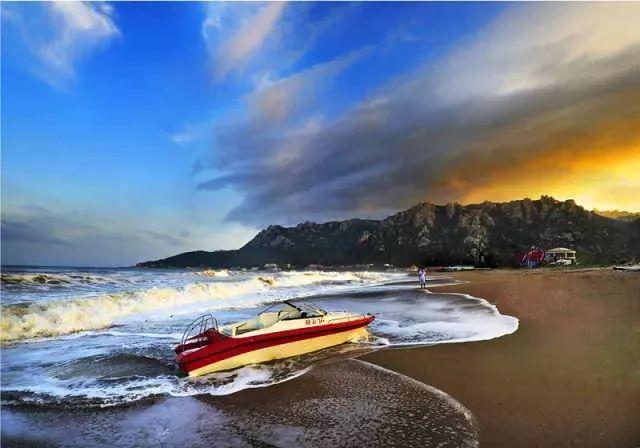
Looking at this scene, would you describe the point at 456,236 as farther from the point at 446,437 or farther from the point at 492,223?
the point at 446,437

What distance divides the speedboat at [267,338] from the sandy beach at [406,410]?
1.15 m

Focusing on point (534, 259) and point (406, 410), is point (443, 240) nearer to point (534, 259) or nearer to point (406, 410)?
point (534, 259)

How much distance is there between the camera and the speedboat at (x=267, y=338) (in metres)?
9.94

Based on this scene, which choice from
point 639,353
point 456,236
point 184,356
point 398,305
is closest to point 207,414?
point 184,356

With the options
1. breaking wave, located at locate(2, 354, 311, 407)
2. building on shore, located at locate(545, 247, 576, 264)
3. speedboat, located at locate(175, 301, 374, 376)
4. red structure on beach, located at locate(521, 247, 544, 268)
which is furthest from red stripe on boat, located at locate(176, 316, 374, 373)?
red structure on beach, located at locate(521, 247, 544, 268)

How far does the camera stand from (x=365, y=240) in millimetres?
174125

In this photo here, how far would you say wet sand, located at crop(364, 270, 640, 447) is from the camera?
607cm

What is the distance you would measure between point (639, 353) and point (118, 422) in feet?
37.2

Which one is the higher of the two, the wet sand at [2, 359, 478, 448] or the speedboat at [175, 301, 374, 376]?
the speedboat at [175, 301, 374, 376]

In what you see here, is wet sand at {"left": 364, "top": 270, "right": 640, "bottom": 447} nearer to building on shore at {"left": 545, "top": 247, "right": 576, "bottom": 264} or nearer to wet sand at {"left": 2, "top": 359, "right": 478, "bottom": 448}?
wet sand at {"left": 2, "top": 359, "right": 478, "bottom": 448}

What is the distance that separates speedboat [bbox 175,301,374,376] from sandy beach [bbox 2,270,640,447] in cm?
115

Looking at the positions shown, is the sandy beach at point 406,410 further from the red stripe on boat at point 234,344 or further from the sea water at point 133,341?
the red stripe on boat at point 234,344

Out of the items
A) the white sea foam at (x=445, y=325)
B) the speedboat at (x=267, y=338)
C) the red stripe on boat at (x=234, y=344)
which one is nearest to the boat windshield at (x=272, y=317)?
the speedboat at (x=267, y=338)

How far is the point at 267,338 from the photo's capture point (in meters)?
10.8
